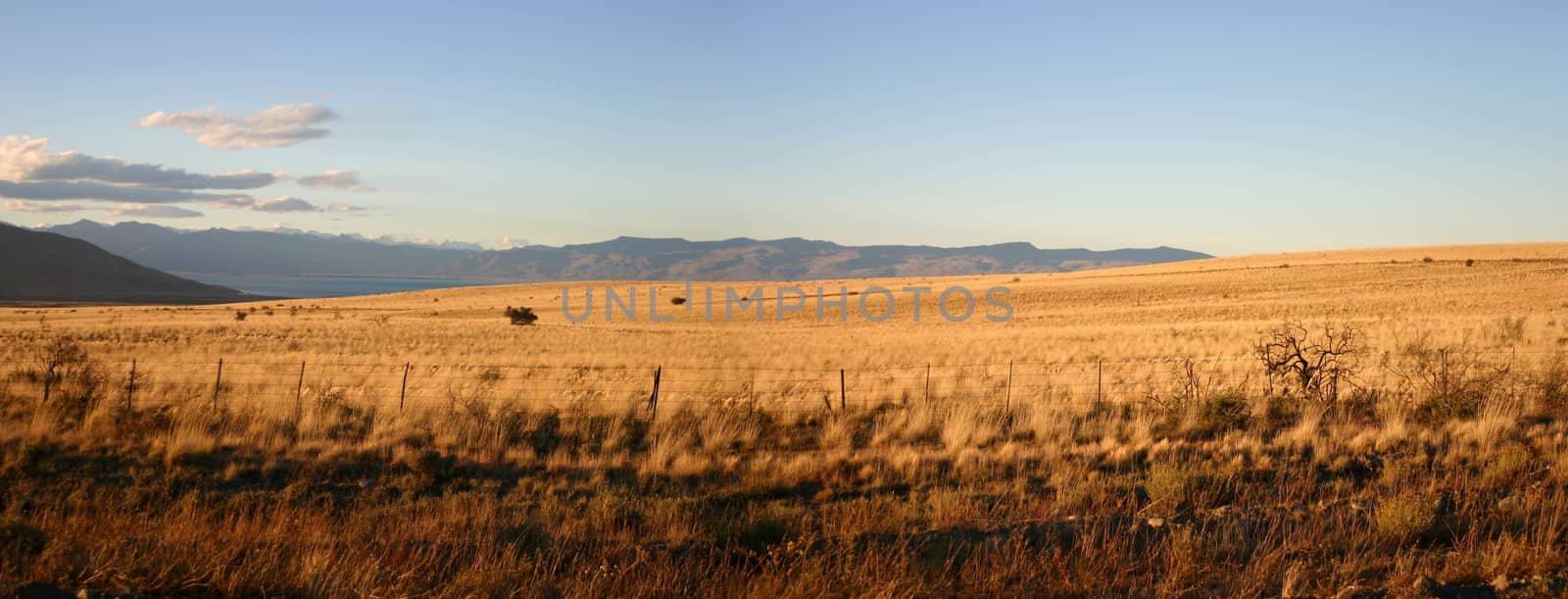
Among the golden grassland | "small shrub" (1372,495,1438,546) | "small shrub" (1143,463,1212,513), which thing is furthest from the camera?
"small shrub" (1143,463,1212,513)

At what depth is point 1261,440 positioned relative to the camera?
1242cm

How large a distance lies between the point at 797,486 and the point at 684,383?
44.4 ft

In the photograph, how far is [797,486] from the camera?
1050 centimetres

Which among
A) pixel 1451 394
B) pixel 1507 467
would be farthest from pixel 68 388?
pixel 1451 394

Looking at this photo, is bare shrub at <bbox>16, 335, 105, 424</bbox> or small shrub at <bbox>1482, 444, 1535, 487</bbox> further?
bare shrub at <bbox>16, 335, 105, 424</bbox>

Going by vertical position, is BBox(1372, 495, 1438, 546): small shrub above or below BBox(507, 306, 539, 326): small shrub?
above

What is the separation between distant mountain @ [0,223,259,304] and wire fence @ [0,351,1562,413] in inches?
5856

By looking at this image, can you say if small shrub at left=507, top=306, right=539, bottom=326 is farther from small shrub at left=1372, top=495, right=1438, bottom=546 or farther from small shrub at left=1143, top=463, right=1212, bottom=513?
small shrub at left=1372, top=495, right=1438, bottom=546

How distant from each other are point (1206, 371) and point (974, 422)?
487 inches

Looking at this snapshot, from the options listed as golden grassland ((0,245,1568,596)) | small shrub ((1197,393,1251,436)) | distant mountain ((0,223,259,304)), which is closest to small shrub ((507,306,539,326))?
golden grassland ((0,245,1568,596))

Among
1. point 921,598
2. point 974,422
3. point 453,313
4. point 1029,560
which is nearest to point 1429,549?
point 1029,560

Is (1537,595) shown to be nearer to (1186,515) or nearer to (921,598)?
(1186,515)

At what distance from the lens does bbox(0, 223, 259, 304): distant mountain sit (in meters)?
155

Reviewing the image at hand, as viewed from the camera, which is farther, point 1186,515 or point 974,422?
point 974,422
